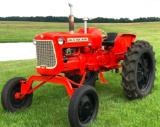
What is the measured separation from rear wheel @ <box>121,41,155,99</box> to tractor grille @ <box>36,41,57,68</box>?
1.55 meters

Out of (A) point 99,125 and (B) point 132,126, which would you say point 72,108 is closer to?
(A) point 99,125

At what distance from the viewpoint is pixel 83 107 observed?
16.3ft

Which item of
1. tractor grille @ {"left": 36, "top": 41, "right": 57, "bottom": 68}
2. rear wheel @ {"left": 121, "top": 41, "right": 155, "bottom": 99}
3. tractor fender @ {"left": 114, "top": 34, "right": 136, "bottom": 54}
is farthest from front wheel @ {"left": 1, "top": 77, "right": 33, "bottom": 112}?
tractor fender @ {"left": 114, "top": 34, "right": 136, "bottom": 54}

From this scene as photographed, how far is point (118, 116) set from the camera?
519 centimetres

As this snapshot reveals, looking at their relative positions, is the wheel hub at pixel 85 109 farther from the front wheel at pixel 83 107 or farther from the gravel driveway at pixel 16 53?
the gravel driveway at pixel 16 53

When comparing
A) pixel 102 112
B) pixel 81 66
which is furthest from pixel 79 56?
pixel 102 112

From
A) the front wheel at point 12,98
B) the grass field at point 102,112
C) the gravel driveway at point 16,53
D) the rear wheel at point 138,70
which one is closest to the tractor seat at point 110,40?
the rear wheel at point 138,70

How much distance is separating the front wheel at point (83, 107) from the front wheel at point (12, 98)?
1.38m

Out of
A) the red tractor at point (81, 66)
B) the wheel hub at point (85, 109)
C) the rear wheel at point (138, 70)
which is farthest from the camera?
the rear wheel at point (138, 70)

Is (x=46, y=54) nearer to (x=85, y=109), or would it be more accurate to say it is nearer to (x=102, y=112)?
(x=85, y=109)

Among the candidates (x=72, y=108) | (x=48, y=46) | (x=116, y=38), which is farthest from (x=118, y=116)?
(x=116, y=38)

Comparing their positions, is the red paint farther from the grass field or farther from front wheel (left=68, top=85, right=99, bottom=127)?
the grass field

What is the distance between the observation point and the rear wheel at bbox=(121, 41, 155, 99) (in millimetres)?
6035

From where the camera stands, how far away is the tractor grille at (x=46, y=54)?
5.18 meters
